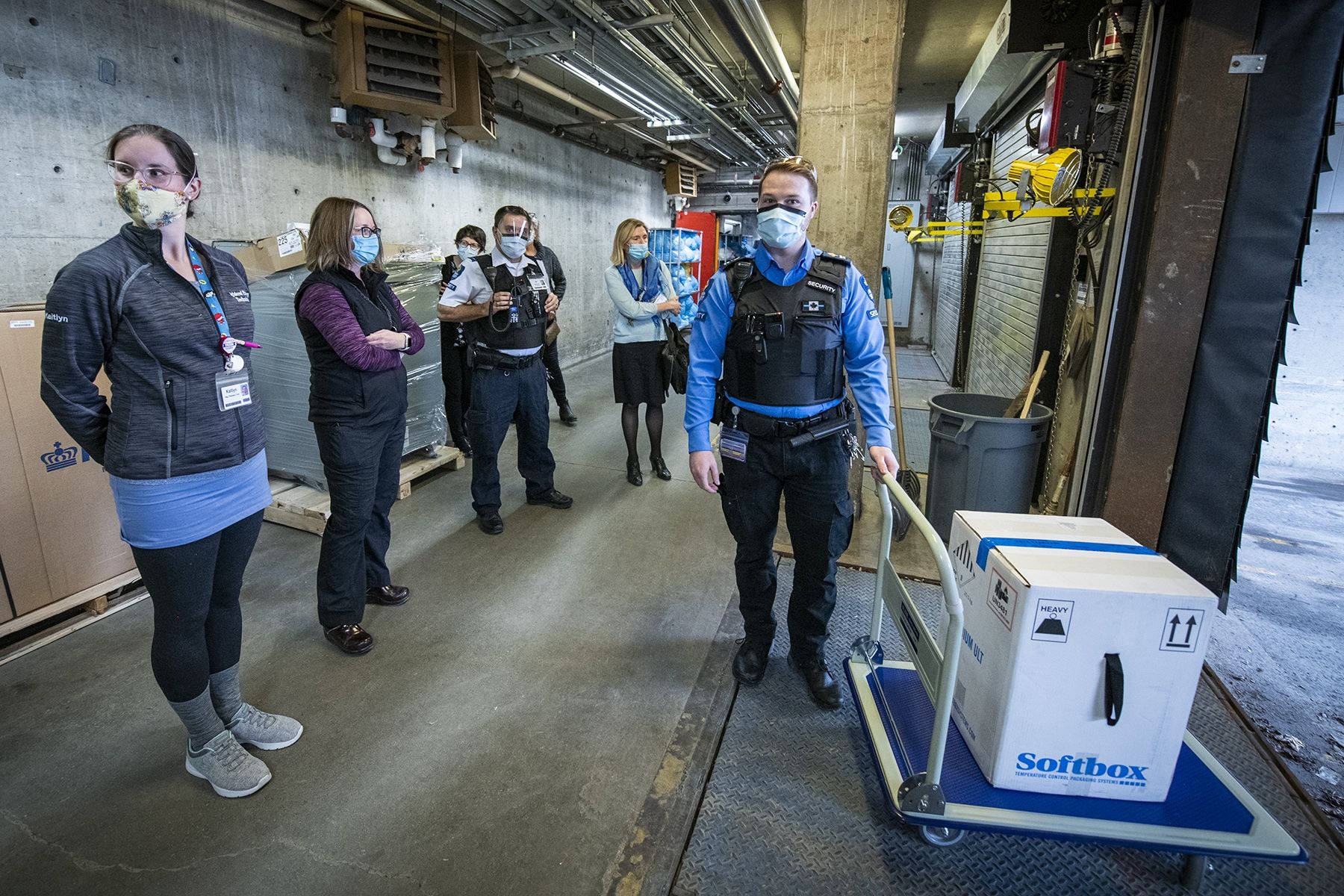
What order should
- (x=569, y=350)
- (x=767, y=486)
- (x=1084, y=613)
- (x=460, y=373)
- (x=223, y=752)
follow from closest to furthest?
1. (x=1084, y=613)
2. (x=223, y=752)
3. (x=767, y=486)
4. (x=460, y=373)
5. (x=569, y=350)

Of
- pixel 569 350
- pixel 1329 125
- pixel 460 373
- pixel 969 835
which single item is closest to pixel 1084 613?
pixel 969 835

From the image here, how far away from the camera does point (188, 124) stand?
3330mm

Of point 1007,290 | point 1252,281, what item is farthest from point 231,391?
point 1007,290

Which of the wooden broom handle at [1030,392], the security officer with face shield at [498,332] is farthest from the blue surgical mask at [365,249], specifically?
the wooden broom handle at [1030,392]

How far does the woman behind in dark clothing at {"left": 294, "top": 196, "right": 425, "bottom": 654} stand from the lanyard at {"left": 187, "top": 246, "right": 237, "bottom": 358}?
Result: 54 cm

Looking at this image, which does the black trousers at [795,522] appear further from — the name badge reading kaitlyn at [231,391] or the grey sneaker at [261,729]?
the grey sneaker at [261,729]

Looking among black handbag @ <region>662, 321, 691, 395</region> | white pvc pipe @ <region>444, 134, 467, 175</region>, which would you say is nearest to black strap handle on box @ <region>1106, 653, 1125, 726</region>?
black handbag @ <region>662, 321, 691, 395</region>

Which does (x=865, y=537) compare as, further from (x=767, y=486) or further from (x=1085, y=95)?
(x=1085, y=95)

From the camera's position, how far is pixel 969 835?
5.55ft

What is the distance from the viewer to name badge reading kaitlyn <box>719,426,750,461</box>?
2008 millimetres

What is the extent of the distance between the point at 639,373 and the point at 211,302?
258 centimetres

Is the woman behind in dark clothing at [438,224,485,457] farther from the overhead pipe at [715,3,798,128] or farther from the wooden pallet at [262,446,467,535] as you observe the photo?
the overhead pipe at [715,3,798,128]

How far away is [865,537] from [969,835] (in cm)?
179

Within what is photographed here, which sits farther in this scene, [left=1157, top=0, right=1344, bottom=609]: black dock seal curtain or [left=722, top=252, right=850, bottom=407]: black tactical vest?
[left=1157, top=0, right=1344, bottom=609]: black dock seal curtain
